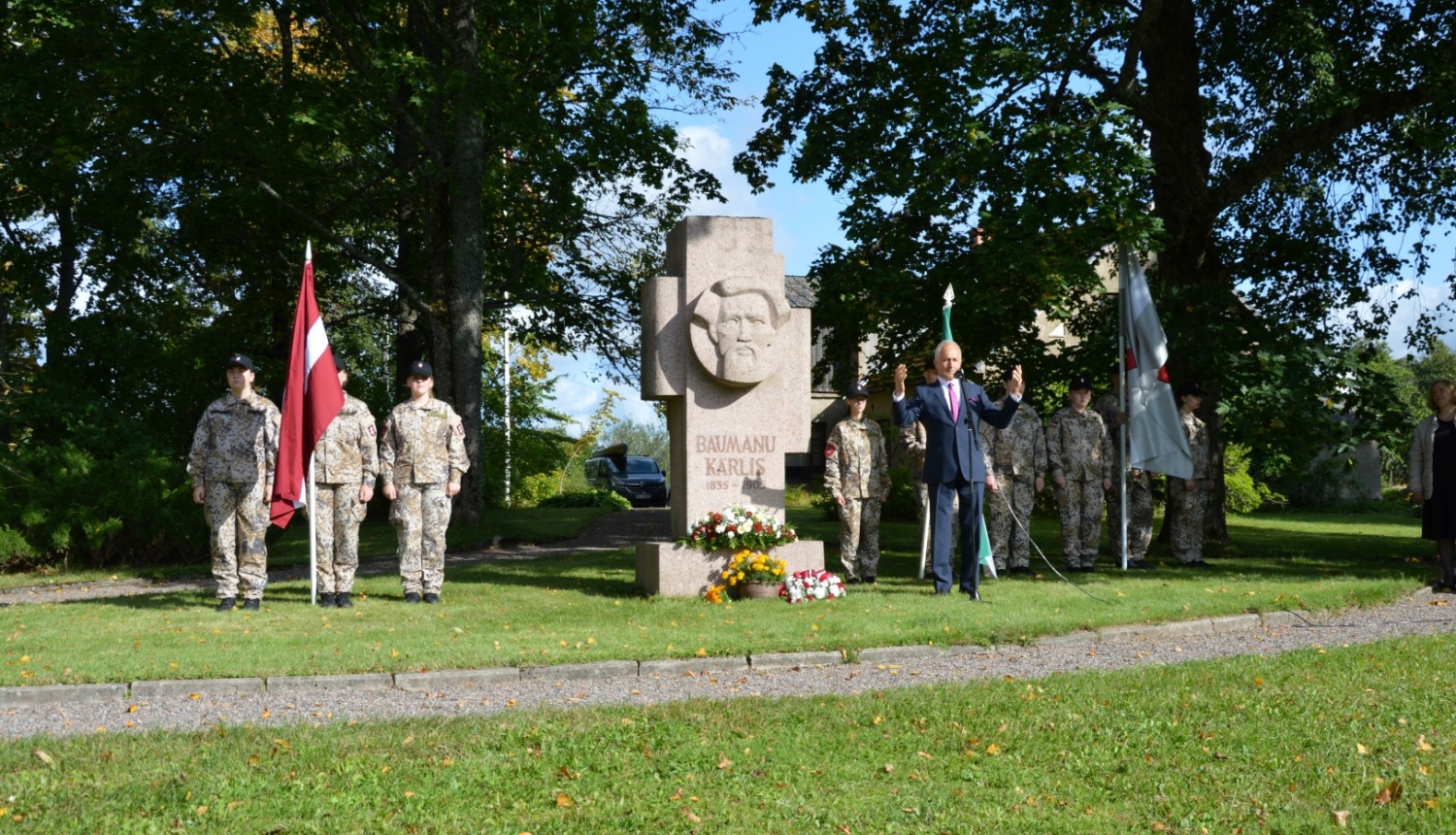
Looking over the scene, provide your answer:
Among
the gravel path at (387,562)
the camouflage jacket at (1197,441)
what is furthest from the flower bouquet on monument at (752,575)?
the camouflage jacket at (1197,441)

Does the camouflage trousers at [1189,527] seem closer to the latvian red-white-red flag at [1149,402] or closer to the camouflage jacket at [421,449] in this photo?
the latvian red-white-red flag at [1149,402]

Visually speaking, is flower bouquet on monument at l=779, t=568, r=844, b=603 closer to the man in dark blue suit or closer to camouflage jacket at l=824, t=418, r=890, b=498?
the man in dark blue suit

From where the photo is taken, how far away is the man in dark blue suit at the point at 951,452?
11180mm

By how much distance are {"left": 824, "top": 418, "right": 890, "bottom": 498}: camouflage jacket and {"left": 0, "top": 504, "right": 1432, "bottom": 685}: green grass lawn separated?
3.31 ft

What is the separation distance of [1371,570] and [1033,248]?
509 cm

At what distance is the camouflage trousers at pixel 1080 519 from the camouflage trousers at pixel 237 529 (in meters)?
8.44

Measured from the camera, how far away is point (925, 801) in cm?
466

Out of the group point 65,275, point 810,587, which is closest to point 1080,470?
point 810,587

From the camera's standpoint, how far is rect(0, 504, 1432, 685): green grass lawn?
8078mm

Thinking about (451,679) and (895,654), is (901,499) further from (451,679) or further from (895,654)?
(451,679)

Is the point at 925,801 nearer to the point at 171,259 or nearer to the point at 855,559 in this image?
the point at 855,559

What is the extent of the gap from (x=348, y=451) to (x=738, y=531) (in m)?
3.60

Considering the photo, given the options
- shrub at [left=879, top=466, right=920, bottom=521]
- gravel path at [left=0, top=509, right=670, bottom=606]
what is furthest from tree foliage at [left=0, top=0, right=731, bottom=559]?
shrub at [left=879, top=466, right=920, bottom=521]

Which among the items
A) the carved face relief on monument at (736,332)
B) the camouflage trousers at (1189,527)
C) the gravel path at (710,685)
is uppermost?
the carved face relief on monument at (736,332)
